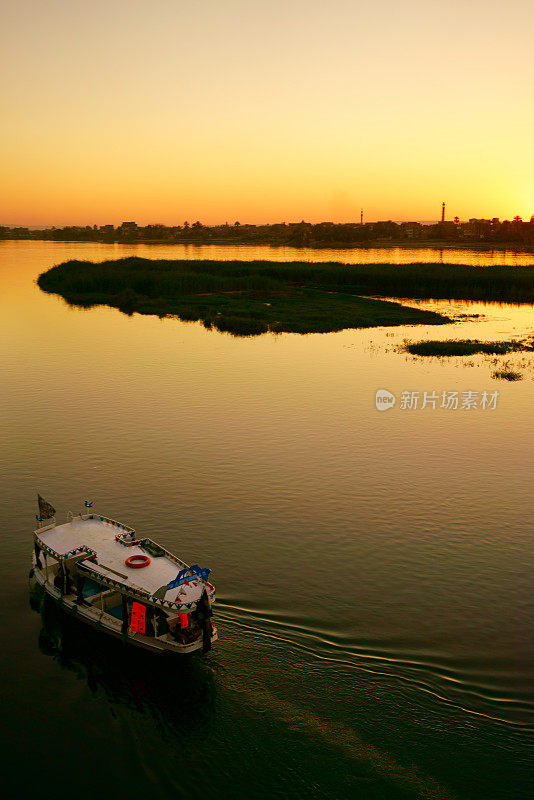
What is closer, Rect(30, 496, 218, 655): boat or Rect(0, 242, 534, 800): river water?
Rect(0, 242, 534, 800): river water

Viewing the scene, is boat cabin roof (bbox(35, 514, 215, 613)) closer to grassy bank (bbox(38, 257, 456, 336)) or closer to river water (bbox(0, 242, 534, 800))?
river water (bbox(0, 242, 534, 800))

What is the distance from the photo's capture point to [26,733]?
16.5 metres

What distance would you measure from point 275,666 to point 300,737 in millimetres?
2380

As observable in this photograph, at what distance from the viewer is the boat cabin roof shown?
17.6 meters

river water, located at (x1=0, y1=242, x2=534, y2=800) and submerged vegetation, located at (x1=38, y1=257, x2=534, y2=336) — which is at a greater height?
submerged vegetation, located at (x1=38, y1=257, x2=534, y2=336)

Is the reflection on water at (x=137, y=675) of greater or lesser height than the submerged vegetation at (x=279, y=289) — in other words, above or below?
below

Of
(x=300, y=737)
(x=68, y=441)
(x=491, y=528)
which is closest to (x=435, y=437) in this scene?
(x=491, y=528)

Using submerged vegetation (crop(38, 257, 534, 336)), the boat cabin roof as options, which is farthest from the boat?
submerged vegetation (crop(38, 257, 534, 336))

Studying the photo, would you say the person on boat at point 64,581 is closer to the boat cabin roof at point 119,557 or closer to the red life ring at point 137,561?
the boat cabin roof at point 119,557

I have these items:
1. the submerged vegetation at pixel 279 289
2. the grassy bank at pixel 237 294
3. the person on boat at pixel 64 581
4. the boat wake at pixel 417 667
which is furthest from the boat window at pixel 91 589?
the submerged vegetation at pixel 279 289

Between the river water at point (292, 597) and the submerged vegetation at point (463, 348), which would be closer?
the river water at point (292, 597)

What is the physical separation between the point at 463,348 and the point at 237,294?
43.6 metres

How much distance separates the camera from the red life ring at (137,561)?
742 inches

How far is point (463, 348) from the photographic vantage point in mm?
60375
